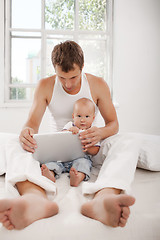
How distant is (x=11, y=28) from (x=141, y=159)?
9.01 ft

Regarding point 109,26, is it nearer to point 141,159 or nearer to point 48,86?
point 48,86

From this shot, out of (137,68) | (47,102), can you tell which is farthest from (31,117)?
(137,68)

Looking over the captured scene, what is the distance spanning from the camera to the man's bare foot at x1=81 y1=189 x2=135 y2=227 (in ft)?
2.49

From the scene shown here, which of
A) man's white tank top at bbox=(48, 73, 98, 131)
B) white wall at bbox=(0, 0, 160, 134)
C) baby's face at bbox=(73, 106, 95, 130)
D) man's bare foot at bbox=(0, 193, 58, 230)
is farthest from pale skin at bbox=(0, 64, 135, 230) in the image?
white wall at bbox=(0, 0, 160, 134)

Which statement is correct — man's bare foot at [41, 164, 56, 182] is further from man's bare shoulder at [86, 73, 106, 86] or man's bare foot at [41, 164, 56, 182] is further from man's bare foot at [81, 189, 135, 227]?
man's bare shoulder at [86, 73, 106, 86]

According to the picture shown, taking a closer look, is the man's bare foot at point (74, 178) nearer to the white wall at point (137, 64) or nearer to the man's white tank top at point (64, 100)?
the man's white tank top at point (64, 100)

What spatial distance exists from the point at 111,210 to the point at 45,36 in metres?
3.06

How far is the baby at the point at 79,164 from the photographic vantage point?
3.75 feet

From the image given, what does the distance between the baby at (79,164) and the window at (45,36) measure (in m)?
2.12

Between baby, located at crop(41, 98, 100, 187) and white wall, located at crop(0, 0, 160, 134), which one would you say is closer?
baby, located at crop(41, 98, 100, 187)

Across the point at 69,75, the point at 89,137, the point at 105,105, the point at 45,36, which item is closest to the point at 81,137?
the point at 89,137

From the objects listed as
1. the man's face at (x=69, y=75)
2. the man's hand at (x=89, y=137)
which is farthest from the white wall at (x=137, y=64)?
the man's hand at (x=89, y=137)

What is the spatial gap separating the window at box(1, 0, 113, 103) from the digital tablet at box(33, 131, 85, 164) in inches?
92.6

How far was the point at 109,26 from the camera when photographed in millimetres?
3496
